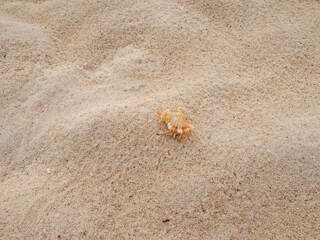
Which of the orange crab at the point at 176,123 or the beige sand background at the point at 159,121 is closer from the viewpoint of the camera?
the beige sand background at the point at 159,121

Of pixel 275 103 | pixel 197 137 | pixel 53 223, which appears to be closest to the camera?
pixel 53 223

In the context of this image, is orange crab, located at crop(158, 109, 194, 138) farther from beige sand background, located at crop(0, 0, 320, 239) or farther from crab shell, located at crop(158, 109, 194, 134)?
beige sand background, located at crop(0, 0, 320, 239)

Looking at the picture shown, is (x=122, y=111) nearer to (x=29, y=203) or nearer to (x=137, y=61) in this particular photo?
(x=137, y=61)

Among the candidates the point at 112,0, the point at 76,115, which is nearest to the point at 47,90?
the point at 76,115

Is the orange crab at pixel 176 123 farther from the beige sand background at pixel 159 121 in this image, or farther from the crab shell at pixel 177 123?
the beige sand background at pixel 159 121

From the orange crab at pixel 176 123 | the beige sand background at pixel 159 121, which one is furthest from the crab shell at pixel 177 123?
the beige sand background at pixel 159 121

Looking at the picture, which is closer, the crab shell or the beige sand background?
the beige sand background

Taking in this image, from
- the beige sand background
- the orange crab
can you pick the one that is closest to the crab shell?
the orange crab

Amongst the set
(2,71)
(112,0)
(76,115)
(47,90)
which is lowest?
(76,115)
